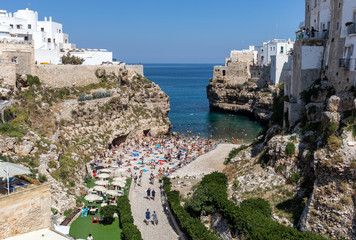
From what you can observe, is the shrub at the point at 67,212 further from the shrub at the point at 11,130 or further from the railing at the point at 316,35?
the railing at the point at 316,35

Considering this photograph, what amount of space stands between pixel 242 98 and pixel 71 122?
133 feet

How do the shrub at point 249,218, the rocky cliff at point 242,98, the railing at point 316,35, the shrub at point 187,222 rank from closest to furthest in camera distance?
the shrub at point 249,218, the shrub at point 187,222, the railing at point 316,35, the rocky cliff at point 242,98

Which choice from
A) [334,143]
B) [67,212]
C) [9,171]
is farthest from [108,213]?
[334,143]

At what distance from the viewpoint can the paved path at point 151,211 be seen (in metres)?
19.8

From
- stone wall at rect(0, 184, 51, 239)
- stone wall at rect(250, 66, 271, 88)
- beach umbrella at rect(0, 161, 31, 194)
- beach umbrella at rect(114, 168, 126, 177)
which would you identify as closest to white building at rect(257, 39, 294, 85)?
stone wall at rect(250, 66, 271, 88)

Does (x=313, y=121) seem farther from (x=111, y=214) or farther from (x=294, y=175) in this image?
(x=111, y=214)

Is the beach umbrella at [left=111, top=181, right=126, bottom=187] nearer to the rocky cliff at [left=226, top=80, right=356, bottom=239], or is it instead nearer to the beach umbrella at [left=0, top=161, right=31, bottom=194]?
the rocky cliff at [left=226, top=80, right=356, bottom=239]

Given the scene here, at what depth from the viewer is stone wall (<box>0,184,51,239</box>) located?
35.2ft

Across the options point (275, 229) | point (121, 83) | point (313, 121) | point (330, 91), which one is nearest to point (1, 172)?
point (275, 229)

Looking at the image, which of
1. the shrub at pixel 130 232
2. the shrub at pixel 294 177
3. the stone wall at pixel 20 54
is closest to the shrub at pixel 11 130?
the shrub at pixel 130 232

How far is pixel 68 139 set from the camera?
3247 cm

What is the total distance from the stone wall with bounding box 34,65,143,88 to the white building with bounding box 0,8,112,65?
3.55 meters

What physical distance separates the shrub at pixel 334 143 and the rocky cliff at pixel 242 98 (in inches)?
1636

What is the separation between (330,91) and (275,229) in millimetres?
Result: 10906
